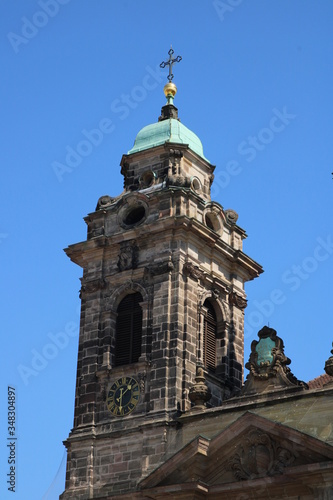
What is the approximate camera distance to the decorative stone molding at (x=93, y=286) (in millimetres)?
36812

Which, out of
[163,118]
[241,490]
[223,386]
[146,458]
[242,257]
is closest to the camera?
[241,490]

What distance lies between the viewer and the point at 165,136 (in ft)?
129

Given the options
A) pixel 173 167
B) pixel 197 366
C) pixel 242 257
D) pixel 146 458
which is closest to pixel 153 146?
pixel 173 167

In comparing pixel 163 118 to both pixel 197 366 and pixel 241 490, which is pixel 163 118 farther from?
pixel 241 490

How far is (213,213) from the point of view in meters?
37.8

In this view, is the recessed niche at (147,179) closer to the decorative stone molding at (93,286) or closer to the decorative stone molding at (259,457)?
the decorative stone molding at (93,286)

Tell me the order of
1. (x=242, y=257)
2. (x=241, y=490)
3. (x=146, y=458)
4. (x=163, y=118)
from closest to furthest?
(x=241, y=490)
(x=146, y=458)
(x=242, y=257)
(x=163, y=118)

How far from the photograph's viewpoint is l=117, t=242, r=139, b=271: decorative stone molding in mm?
36500

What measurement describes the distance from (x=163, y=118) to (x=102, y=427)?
39.2 feet

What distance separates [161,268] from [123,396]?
4.16 metres

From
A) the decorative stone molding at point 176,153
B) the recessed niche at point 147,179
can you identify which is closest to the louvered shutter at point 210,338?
the recessed niche at point 147,179

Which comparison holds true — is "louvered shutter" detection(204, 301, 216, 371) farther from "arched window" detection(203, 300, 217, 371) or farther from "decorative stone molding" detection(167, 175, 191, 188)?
"decorative stone molding" detection(167, 175, 191, 188)

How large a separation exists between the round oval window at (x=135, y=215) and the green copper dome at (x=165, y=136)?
2.68 metres

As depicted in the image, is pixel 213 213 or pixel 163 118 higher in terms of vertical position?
pixel 163 118
